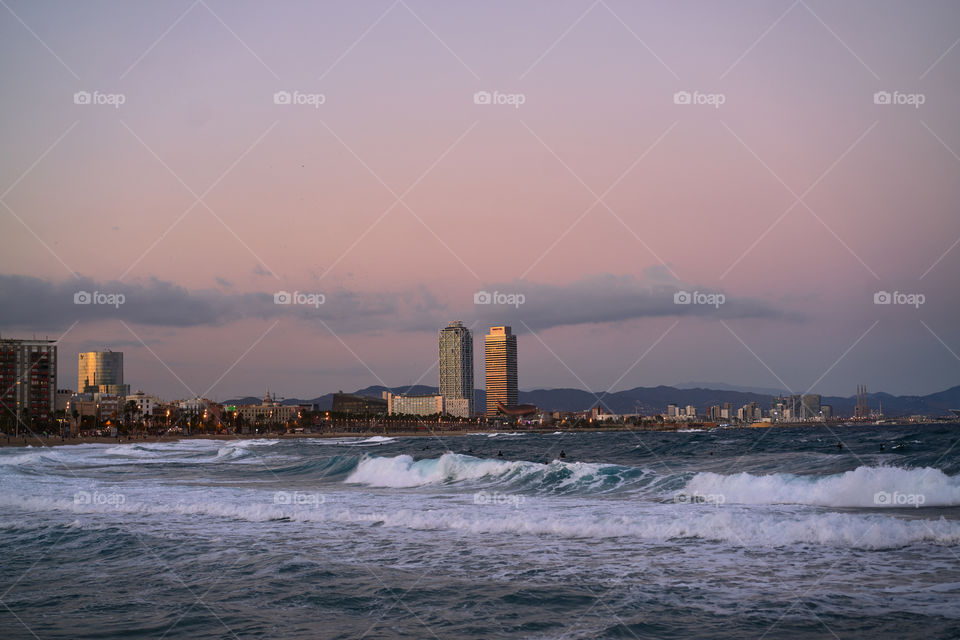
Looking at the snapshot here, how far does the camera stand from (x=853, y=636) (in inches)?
391

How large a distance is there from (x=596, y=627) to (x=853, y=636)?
3.21m

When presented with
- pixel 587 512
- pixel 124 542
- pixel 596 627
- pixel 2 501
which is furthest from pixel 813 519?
pixel 2 501

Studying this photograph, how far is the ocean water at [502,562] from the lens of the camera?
10.9 m

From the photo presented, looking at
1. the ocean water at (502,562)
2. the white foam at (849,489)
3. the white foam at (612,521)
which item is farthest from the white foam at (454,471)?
the white foam at (612,521)

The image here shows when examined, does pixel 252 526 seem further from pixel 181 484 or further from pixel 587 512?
pixel 181 484

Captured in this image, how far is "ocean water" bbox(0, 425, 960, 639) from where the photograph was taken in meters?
10.9

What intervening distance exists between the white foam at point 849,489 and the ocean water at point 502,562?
0.27 feet

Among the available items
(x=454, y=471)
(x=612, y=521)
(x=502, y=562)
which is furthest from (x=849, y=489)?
(x=454, y=471)

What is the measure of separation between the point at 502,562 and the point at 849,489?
48.1 ft

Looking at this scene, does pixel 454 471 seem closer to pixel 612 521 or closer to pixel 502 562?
pixel 612 521

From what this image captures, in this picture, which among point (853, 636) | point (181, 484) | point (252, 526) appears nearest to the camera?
point (853, 636)

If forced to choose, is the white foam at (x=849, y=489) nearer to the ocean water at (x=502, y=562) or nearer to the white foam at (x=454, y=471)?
the ocean water at (x=502, y=562)

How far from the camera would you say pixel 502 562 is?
49.7 ft

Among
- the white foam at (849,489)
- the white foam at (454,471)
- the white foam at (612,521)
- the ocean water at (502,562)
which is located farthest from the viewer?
A: the white foam at (454,471)
